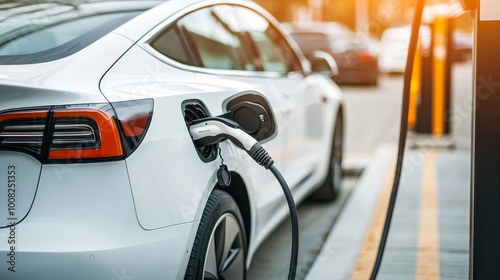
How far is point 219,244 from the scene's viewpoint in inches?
132

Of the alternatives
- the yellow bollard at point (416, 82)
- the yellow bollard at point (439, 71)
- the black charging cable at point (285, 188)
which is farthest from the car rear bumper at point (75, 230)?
the yellow bollard at point (439, 71)

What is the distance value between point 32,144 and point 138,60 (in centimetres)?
67

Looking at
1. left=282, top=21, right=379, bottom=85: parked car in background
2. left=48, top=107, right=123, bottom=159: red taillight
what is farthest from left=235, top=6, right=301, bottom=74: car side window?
left=282, top=21, right=379, bottom=85: parked car in background

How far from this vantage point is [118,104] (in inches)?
109

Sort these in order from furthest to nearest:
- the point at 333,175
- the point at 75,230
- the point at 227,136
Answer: the point at 333,175, the point at 227,136, the point at 75,230

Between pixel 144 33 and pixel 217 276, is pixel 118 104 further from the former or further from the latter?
pixel 217 276

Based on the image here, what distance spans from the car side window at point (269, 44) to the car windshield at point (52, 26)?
4.06ft

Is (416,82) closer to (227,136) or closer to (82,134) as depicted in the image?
(227,136)

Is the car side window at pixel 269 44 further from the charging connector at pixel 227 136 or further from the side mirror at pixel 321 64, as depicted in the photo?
the charging connector at pixel 227 136

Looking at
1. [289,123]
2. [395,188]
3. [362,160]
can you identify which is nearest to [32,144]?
[395,188]

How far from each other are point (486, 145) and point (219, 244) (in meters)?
1.16

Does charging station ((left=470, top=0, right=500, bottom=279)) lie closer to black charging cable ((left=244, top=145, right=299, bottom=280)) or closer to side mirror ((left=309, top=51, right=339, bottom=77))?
black charging cable ((left=244, top=145, right=299, bottom=280))

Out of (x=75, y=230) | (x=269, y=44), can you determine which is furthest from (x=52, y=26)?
(x=269, y=44)

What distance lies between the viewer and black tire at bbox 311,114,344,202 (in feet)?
20.4
